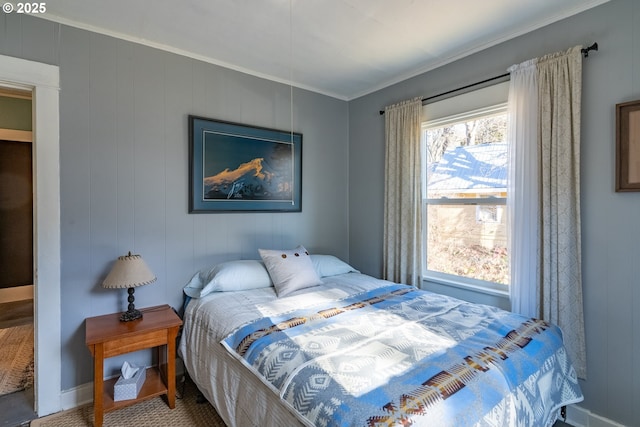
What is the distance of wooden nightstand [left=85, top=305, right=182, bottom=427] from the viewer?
6.17 feet

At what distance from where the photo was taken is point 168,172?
2518mm

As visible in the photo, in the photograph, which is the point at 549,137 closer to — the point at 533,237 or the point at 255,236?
the point at 533,237

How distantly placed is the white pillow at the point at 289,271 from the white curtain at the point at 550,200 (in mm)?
1529

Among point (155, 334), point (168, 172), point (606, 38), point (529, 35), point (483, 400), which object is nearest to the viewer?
point (483, 400)

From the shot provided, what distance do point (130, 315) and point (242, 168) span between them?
4.78 feet

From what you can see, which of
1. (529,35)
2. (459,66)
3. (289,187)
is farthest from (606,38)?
(289,187)

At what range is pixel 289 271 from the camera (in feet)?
8.13

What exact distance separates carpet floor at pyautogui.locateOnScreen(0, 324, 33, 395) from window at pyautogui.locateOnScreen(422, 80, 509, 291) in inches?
135

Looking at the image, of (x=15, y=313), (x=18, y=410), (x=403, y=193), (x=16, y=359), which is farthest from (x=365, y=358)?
(x=15, y=313)

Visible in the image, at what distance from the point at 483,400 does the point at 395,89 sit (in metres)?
2.79

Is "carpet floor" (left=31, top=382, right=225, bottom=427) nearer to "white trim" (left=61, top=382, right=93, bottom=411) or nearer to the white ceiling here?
"white trim" (left=61, top=382, right=93, bottom=411)

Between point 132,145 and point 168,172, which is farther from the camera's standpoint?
point 168,172

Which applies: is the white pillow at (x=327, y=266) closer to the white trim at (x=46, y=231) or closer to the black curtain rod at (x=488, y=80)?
the black curtain rod at (x=488, y=80)

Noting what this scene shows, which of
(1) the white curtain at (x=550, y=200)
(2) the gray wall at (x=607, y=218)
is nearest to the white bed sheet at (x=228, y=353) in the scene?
(1) the white curtain at (x=550, y=200)
